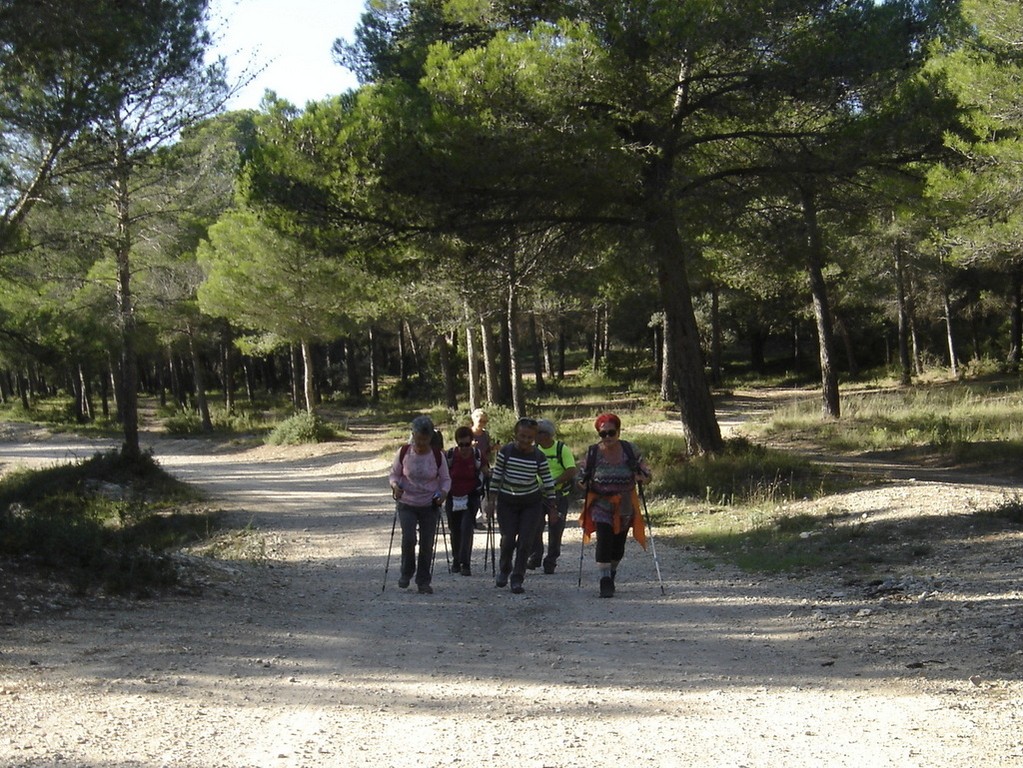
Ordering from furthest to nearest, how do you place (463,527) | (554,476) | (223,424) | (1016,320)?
(223,424), (1016,320), (463,527), (554,476)

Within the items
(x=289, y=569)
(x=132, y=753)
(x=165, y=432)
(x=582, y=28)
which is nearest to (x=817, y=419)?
(x=582, y=28)

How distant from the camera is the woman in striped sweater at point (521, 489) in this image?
9.64m

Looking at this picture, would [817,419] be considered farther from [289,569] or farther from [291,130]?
[289,569]

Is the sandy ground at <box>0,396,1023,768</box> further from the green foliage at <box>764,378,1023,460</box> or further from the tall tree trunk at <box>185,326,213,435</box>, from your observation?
the tall tree trunk at <box>185,326,213,435</box>

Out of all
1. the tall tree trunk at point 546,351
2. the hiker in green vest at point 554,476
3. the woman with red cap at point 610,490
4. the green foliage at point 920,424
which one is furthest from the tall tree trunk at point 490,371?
the tall tree trunk at point 546,351

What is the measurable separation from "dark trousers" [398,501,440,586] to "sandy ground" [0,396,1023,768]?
11.3 inches

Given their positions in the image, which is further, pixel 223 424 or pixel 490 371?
pixel 223 424

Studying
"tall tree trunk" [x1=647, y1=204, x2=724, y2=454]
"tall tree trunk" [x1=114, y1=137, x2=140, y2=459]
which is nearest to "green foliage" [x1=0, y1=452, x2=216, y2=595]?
"tall tree trunk" [x1=114, y1=137, x2=140, y2=459]

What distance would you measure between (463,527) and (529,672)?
13.9ft

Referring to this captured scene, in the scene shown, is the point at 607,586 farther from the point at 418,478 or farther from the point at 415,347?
the point at 415,347

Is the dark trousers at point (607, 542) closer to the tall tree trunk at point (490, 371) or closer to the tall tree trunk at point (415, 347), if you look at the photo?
the tall tree trunk at point (490, 371)

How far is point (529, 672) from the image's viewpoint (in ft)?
22.5

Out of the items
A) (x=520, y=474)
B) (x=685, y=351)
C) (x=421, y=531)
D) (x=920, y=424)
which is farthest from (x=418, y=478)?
(x=920, y=424)

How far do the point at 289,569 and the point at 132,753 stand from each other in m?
6.81
